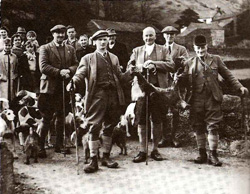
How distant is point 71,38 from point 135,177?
1378 millimetres

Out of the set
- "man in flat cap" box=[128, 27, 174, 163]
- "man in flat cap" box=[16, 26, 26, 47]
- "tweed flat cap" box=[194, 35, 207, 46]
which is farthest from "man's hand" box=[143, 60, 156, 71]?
"man in flat cap" box=[16, 26, 26, 47]

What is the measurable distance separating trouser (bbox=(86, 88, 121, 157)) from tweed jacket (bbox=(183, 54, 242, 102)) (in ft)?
2.21

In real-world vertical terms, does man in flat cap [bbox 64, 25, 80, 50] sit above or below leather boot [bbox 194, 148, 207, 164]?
above

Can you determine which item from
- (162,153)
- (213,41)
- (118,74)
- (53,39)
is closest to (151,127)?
(162,153)

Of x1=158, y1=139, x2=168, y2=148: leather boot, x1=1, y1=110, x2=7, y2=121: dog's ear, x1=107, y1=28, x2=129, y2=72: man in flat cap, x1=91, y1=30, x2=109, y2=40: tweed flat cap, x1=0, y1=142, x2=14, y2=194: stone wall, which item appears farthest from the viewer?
x1=158, y1=139, x2=168, y2=148: leather boot

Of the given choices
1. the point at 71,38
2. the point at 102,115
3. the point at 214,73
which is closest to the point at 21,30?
the point at 71,38

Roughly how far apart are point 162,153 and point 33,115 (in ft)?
4.08

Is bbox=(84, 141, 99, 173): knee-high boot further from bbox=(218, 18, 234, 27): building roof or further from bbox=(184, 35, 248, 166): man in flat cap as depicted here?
bbox=(218, 18, 234, 27): building roof

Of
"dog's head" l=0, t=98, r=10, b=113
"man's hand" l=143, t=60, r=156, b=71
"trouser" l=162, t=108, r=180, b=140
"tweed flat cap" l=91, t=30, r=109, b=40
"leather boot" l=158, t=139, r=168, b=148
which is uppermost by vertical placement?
"tweed flat cap" l=91, t=30, r=109, b=40

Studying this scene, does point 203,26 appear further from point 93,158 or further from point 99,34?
point 93,158

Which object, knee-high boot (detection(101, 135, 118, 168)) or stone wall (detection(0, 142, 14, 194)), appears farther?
knee-high boot (detection(101, 135, 118, 168))

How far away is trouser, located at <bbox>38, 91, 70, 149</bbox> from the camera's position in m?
3.76

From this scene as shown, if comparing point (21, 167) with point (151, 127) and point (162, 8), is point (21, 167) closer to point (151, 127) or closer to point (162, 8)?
point (151, 127)

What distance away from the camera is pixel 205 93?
371 centimetres
